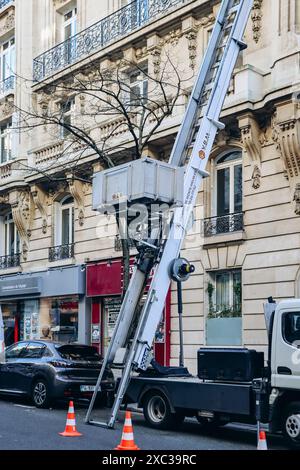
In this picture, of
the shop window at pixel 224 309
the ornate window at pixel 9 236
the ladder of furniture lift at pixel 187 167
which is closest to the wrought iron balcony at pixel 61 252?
the ornate window at pixel 9 236

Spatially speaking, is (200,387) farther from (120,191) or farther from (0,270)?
(0,270)

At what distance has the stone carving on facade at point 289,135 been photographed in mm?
17656

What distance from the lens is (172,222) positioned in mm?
13195

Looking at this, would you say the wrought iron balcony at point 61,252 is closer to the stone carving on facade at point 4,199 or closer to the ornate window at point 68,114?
the stone carving on facade at point 4,199

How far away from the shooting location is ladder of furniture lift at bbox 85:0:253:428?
1280 centimetres

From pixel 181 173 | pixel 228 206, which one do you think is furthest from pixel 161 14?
pixel 181 173

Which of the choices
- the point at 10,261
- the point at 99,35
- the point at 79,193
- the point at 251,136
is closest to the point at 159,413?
the point at 251,136

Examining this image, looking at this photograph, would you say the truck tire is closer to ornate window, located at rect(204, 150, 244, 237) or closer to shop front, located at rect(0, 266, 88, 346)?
ornate window, located at rect(204, 150, 244, 237)

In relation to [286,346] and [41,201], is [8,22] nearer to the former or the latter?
[41,201]

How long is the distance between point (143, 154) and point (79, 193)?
3.66 meters

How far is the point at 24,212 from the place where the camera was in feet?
90.4

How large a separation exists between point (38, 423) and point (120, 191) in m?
4.39

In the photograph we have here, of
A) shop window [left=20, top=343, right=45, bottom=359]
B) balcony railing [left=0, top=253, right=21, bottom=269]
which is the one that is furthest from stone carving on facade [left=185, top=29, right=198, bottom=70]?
balcony railing [left=0, top=253, right=21, bottom=269]

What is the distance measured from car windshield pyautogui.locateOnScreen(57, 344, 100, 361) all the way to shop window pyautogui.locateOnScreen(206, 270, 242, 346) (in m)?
4.36
